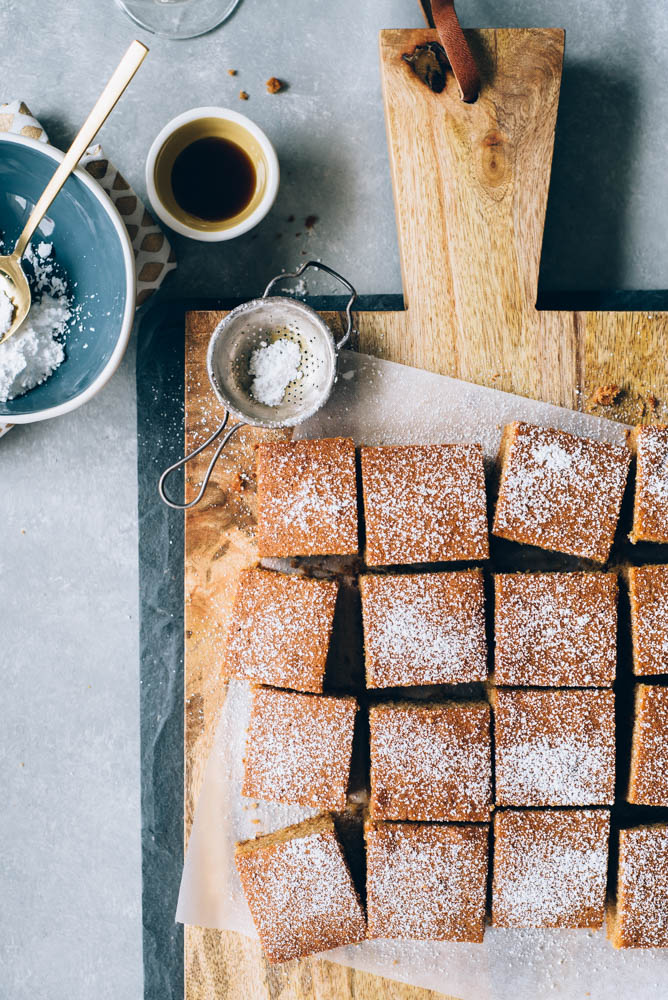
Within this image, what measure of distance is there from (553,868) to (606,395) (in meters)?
1.53

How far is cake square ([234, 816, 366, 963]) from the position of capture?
2.47m

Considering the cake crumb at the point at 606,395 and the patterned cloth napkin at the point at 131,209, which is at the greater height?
the patterned cloth napkin at the point at 131,209

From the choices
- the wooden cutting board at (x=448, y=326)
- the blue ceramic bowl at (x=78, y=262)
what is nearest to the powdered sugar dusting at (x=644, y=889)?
the wooden cutting board at (x=448, y=326)

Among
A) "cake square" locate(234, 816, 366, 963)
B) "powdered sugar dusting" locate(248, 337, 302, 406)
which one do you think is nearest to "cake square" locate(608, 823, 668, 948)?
"cake square" locate(234, 816, 366, 963)

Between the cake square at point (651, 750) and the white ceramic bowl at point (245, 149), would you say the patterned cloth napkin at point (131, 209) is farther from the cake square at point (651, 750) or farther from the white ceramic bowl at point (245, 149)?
the cake square at point (651, 750)

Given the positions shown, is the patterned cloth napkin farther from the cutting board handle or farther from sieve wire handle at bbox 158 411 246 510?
the cutting board handle

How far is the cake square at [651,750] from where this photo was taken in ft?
8.07

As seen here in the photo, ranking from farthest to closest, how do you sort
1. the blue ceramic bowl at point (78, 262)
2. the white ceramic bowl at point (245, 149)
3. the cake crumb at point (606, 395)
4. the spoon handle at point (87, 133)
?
the cake crumb at point (606, 395)
the white ceramic bowl at point (245, 149)
the blue ceramic bowl at point (78, 262)
the spoon handle at point (87, 133)

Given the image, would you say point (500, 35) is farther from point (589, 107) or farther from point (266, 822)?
point (266, 822)

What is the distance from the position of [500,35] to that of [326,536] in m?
1.66

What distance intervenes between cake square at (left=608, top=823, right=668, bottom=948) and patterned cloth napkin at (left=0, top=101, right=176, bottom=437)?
237 cm

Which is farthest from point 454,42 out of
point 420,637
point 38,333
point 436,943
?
point 436,943

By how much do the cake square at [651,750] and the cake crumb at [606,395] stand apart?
0.92 meters

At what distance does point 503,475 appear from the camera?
8.05 ft
